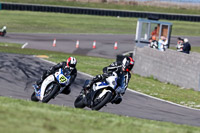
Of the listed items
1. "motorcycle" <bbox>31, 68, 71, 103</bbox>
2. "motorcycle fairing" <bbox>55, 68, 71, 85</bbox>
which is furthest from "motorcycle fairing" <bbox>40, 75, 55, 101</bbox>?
"motorcycle fairing" <bbox>55, 68, 71, 85</bbox>

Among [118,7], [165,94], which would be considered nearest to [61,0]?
[118,7]

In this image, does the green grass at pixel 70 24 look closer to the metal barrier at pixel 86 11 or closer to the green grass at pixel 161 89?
the metal barrier at pixel 86 11

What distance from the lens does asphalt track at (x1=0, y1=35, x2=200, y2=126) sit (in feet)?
42.9

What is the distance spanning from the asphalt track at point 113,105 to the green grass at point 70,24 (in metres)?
23.0

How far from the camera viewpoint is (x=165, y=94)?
17.5m

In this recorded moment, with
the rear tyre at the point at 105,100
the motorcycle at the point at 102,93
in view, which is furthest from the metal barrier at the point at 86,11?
the rear tyre at the point at 105,100

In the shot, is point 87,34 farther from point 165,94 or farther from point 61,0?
point 165,94

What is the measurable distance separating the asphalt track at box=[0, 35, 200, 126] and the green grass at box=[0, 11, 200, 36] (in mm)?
23021

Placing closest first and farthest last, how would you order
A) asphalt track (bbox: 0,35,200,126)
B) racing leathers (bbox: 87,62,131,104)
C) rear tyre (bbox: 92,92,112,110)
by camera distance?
rear tyre (bbox: 92,92,112,110)
racing leathers (bbox: 87,62,131,104)
asphalt track (bbox: 0,35,200,126)

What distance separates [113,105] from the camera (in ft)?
46.7

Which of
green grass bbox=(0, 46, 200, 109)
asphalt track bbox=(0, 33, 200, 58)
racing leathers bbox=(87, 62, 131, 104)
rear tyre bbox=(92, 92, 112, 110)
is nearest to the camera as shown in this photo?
rear tyre bbox=(92, 92, 112, 110)

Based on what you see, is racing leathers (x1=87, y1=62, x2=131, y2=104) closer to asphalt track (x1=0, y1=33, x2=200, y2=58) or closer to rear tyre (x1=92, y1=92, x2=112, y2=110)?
rear tyre (x1=92, y1=92, x2=112, y2=110)

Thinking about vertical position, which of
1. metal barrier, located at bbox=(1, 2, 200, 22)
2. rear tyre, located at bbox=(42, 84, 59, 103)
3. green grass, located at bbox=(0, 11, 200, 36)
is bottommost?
green grass, located at bbox=(0, 11, 200, 36)

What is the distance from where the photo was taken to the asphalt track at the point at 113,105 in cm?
1306
